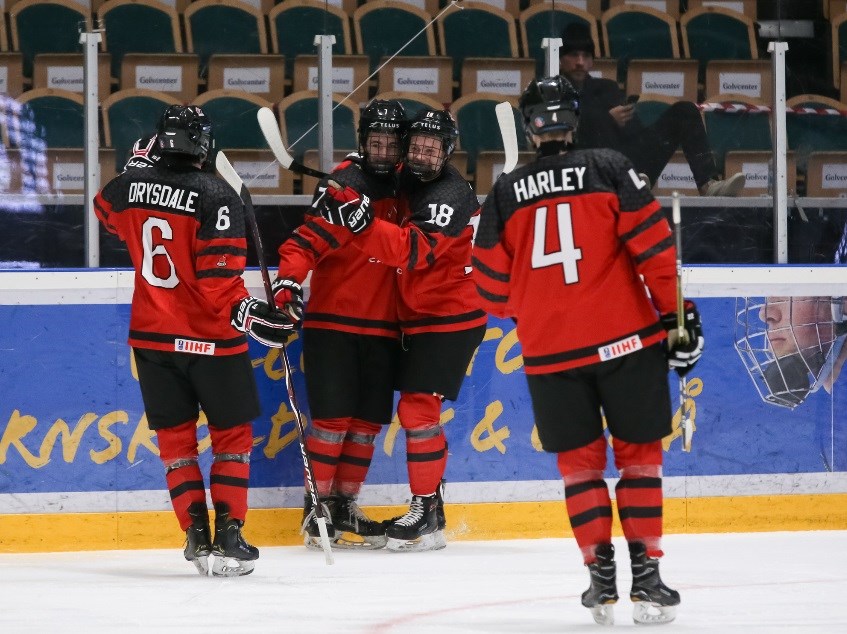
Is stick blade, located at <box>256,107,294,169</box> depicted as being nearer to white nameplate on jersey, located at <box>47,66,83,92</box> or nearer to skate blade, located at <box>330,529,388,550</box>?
white nameplate on jersey, located at <box>47,66,83,92</box>

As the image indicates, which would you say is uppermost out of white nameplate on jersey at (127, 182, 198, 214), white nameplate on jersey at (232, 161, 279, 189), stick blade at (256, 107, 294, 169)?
stick blade at (256, 107, 294, 169)

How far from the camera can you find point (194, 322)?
12.5 ft

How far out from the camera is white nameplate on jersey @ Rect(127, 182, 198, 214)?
3746mm

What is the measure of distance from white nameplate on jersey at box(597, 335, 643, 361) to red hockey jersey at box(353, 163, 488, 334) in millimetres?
1200

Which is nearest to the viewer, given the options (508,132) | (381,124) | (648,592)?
(648,592)

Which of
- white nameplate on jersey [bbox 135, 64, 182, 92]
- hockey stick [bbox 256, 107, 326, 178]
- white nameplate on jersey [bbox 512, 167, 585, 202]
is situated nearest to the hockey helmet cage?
white nameplate on jersey [bbox 512, 167, 585, 202]

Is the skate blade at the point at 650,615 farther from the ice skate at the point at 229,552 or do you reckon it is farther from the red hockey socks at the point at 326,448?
the red hockey socks at the point at 326,448

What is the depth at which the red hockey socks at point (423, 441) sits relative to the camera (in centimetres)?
423

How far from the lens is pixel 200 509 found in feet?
12.5

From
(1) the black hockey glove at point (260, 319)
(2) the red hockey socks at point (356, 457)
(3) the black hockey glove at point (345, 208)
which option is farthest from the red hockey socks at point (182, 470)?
A: (3) the black hockey glove at point (345, 208)

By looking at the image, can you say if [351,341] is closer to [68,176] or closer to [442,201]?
[442,201]

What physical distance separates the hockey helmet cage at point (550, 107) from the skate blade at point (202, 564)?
5.05ft

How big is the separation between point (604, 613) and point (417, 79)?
2304 millimetres

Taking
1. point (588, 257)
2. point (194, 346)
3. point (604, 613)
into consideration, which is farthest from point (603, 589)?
point (194, 346)
